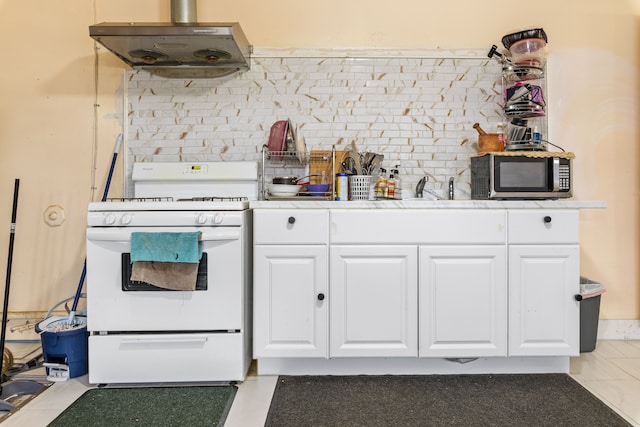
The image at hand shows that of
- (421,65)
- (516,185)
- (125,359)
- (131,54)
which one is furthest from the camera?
(421,65)

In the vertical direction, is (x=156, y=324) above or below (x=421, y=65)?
below

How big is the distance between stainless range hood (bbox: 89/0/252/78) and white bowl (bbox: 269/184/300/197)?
84cm

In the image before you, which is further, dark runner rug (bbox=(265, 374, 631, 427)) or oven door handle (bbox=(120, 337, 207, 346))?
oven door handle (bbox=(120, 337, 207, 346))

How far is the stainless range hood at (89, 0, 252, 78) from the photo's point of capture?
219cm

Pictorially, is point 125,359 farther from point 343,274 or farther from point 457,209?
point 457,209

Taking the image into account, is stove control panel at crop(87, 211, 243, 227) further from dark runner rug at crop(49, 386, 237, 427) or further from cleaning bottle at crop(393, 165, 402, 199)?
cleaning bottle at crop(393, 165, 402, 199)

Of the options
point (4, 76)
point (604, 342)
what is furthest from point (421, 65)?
point (4, 76)

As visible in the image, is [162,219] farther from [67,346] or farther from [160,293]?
[67,346]

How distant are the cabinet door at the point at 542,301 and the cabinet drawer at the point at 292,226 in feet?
3.20

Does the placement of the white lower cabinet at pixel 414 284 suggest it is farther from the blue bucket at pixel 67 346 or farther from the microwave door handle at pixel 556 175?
the blue bucket at pixel 67 346

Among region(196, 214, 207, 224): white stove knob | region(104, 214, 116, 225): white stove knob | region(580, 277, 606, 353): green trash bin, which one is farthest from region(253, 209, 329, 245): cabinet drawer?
region(580, 277, 606, 353): green trash bin

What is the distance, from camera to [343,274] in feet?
6.81

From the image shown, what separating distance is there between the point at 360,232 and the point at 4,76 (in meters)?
2.60

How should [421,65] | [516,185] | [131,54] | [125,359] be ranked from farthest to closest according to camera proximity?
[421,65], [131,54], [516,185], [125,359]
